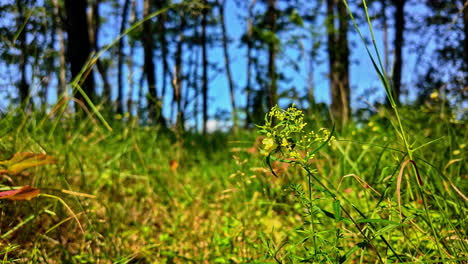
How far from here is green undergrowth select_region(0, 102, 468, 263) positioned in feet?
3.66

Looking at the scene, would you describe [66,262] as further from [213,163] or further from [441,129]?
[441,129]

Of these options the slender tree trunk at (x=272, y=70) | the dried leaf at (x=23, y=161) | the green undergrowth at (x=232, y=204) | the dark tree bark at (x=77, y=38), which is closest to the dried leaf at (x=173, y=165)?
the green undergrowth at (x=232, y=204)

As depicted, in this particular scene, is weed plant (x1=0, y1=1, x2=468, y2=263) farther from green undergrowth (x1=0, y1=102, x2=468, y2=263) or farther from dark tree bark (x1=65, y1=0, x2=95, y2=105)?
dark tree bark (x1=65, y1=0, x2=95, y2=105)

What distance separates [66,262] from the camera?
1358 mm

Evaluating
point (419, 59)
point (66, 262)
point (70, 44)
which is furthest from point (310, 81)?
point (70, 44)

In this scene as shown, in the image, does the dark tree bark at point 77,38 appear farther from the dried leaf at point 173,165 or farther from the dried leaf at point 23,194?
the dried leaf at point 23,194

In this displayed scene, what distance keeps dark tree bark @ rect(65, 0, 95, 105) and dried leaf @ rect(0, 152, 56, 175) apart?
3437 millimetres

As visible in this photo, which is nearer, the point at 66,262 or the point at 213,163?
the point at 66,262

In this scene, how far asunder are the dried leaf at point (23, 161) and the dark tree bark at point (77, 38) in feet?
11.3

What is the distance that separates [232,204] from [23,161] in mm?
1125

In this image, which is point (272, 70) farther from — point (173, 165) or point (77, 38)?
point (77, 38)

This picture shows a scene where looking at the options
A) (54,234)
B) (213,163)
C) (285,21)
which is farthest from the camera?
(285,21)

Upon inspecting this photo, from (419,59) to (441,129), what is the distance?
35.3 inches

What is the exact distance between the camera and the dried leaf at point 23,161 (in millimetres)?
1229
